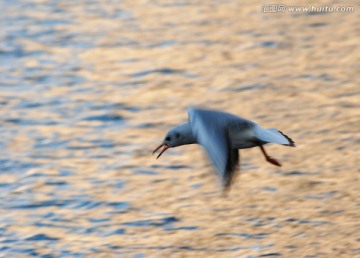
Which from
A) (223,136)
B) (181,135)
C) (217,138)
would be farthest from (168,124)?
(217,138)

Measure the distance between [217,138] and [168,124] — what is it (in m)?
4.55

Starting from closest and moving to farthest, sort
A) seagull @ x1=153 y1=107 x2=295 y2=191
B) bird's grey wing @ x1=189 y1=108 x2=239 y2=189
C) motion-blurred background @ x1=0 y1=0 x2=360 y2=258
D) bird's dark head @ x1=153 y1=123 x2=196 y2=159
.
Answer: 1. bird's grey wing @ x1=189 y1=108 x2=239 y2=189
2. seagull @ x1=153 y1=107 x2=295 y2=191
3. bird's dark head @ x1=153 y1=123 x2=196 y2=159
4. motion-blurred background @ x1=0 y1=0 x2=360 y2=258

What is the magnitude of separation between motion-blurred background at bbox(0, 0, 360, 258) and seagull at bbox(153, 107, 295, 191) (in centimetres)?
116

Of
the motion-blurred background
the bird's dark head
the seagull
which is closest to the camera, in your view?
the seagull

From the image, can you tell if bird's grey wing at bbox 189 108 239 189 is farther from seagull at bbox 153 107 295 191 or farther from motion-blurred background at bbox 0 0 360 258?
motion-blurred background at bbox 0 0 360 258

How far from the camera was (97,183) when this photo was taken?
1026 centimetres

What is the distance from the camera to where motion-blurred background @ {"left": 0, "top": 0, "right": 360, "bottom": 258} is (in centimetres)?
914

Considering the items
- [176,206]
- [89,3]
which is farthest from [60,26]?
[176,206]

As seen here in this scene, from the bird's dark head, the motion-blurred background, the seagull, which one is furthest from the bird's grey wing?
the motion-blurred background

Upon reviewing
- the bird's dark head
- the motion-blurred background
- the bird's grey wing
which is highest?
the bird's grey wing

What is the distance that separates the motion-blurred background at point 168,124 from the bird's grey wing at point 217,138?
4.71 ft

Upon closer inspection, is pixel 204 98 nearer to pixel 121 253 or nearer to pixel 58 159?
pixel 58 159

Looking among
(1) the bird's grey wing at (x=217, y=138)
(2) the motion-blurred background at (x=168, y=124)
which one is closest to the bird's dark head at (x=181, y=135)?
(1) the bird's grey wing at (x=217, y=138)

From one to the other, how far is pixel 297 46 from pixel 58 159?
4.05 m
